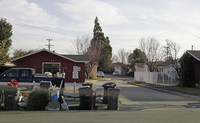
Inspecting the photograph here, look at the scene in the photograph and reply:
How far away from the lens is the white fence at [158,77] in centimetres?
3519

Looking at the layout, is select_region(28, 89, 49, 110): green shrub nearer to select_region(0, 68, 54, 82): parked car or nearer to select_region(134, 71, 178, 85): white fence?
select_region(0, 68, 54, 82): parked car

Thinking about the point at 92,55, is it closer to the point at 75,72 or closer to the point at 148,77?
the point at 148,77

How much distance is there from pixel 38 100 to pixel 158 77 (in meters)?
29.3

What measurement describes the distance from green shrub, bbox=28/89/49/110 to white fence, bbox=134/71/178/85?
23.4 meters

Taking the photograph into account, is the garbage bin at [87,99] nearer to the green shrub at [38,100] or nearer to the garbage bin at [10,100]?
the green shrub at [38,100]

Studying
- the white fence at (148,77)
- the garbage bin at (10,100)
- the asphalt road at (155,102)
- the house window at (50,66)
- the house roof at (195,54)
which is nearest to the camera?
the garbage bin at (10,100)

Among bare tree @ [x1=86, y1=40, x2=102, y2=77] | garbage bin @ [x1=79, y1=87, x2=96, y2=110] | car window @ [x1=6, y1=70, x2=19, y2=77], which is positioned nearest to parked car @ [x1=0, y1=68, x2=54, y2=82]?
car window @ [x1=6, y1=70, x2=19, y2=77]

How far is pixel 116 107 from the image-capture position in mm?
13367

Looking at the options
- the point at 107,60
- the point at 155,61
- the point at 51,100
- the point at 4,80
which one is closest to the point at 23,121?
the point at 51,100

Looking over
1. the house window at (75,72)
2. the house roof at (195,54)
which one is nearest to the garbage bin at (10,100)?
the house window at (75,72)

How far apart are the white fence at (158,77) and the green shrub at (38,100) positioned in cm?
2342

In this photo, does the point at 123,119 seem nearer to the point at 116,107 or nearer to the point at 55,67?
the point at 116,107

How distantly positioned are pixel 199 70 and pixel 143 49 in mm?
22280

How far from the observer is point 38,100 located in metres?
13.1
